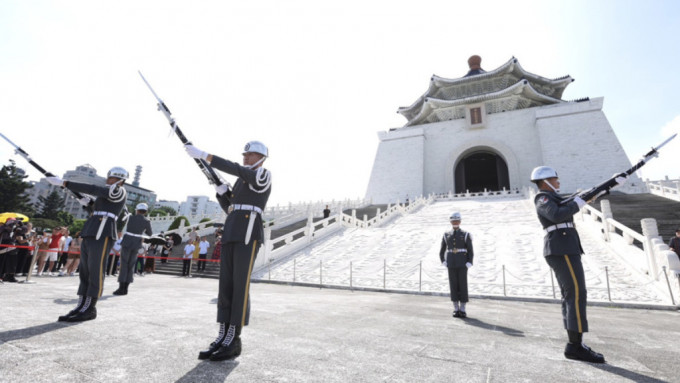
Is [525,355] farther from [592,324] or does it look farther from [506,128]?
[506,128]

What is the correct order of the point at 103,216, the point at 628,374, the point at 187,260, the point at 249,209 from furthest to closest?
1. the point at 187,260
2. the point at 103,216
3. the point at 249,209
4. the point at 628,374

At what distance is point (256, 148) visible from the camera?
2.93 m

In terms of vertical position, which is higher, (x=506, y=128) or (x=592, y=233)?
(x=506, y=128)

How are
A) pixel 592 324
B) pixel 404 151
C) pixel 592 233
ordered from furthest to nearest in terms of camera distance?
1. pixel 404 151
2. pixel 592 233
3. pixel 592 324

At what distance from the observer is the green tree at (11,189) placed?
3108 centimetres

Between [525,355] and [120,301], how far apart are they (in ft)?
17.0

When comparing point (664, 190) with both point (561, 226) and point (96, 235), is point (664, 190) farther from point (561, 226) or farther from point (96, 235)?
point (96, 235)

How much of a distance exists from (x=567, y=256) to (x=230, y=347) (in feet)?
9.88

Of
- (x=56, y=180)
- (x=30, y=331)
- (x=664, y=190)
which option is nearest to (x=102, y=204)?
(x=56, y=180)

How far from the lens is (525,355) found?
2.52 m

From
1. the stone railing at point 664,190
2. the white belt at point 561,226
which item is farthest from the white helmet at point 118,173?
the stone railing at point 664,190

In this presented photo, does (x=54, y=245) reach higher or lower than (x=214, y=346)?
higher

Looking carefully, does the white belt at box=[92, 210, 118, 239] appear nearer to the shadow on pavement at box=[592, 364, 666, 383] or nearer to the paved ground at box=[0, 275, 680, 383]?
the paved ground at box=[0, 275, 680, 383]

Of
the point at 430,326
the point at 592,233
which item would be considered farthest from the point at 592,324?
the point at 592,233
